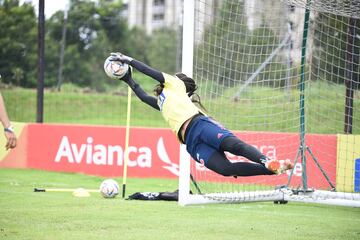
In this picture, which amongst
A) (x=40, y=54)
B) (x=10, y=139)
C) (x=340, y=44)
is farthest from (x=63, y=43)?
(x=10, y=139)

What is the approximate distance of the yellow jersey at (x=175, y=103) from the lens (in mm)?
8609

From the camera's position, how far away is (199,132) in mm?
8422

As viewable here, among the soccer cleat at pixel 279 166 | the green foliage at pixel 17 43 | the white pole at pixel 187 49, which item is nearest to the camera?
the soccer cleat at pixel 279 166

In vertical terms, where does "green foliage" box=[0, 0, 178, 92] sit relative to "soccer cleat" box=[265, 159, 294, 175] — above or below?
above

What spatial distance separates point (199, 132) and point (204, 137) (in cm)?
9

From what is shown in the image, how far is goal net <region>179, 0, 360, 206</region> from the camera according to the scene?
11422 millimetres

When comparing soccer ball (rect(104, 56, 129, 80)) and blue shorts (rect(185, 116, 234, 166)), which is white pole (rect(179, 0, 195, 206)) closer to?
soccer ball (rect(104, 56, 129, 80))

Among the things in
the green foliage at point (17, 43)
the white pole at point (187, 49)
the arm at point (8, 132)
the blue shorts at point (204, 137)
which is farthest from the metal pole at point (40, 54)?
the arm at point (8, 132)

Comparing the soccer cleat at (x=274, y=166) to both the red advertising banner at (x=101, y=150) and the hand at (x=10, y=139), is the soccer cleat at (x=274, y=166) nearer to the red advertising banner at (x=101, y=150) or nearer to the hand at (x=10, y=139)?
the hand at (x=10, y=139)

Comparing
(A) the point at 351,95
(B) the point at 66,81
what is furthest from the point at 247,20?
(B) the point at 66,81

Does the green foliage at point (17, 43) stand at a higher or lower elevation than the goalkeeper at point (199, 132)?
higher

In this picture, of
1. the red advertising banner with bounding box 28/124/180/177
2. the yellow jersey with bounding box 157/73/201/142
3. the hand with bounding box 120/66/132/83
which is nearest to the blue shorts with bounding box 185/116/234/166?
the yellow jersey with bounding box 157/73/201/142

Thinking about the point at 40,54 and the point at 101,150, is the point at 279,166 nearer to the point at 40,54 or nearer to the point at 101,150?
the point at 101,150

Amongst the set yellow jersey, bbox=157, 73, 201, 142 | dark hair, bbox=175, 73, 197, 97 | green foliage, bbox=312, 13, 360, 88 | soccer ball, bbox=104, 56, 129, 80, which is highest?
green foliage, bbox=312, 13, 360, 88
